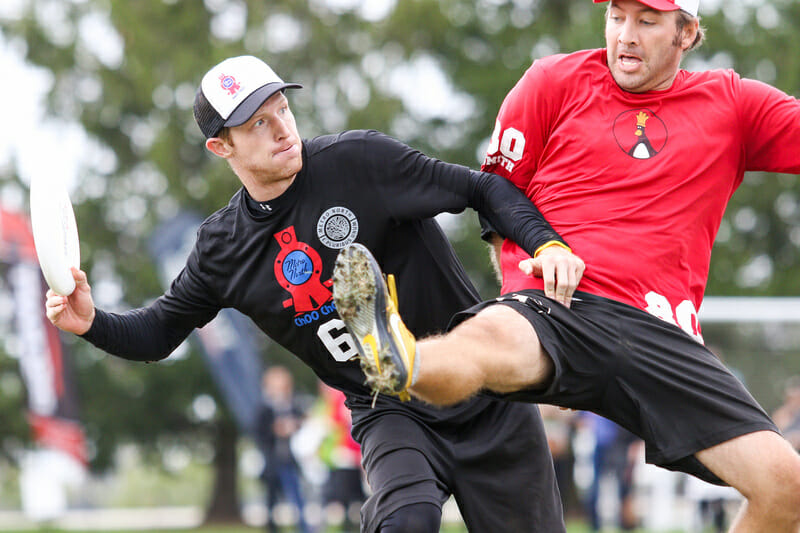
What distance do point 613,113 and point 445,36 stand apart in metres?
22.3

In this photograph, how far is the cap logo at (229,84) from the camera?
15.1ft

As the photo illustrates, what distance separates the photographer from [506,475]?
4645mm

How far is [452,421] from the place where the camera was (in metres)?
4.65

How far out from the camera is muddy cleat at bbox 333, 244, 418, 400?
11.4ft

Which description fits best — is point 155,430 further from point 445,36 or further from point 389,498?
point 389,498

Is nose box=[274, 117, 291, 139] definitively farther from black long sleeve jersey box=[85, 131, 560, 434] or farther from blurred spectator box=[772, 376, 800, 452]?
blurred spectator box=[772, 376, 800, 452]

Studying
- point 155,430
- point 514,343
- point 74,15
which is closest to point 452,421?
point 514,343

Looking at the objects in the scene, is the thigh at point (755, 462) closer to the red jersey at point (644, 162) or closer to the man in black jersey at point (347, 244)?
the red jersey at point (644, 162)

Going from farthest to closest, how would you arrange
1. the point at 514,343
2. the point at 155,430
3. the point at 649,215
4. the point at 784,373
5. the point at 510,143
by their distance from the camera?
the point at 155,430 → the point at 784,373 → the point at 510,143 → the point at 649,215 → the point at 514,343

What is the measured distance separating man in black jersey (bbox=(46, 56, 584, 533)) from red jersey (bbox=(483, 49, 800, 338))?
0.87ft

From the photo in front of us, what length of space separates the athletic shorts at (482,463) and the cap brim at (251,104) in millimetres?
1400

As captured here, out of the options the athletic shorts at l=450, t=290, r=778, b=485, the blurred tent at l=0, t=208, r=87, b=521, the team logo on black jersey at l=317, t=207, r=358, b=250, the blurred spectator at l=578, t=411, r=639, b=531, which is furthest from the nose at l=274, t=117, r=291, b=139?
the blurred tent at l=0, t=208, r=87, b=521

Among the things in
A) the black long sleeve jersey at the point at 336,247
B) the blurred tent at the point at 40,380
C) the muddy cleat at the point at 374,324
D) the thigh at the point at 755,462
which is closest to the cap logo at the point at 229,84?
the black long sleeve jersey at the point at 336,247

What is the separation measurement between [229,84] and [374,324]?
1.58m
